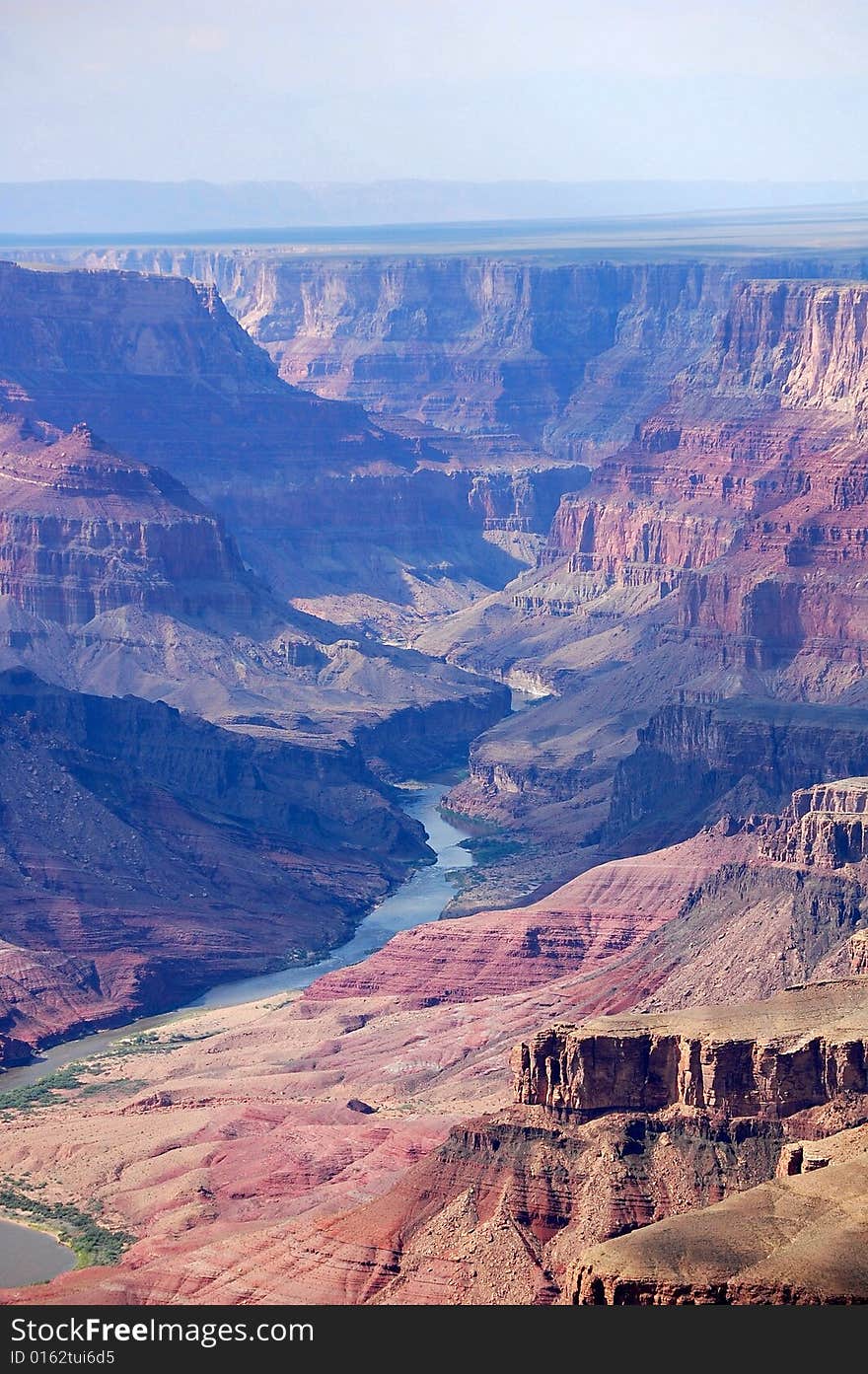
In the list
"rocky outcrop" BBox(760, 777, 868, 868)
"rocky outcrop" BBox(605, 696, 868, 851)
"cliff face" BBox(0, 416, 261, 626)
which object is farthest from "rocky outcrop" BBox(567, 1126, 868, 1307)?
"cliff face" BBox(0, 416, 261, 626)

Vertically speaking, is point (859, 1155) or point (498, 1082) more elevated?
point (859, 1155)

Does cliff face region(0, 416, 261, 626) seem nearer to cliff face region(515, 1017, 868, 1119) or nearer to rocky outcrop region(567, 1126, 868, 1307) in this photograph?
cliff face region(515, 1017, 868, 1119)

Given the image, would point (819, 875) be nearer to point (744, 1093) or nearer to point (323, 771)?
point (744, 1093)

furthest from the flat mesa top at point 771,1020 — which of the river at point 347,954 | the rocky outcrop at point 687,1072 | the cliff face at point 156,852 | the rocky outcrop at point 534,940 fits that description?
the cliff face at point 156,852

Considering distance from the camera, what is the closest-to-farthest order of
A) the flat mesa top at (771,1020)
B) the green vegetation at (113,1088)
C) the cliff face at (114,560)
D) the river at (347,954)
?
the flat mesa top at (771,1020) → the green vegetation at (113,1088) → the river at (347,954) → the cliff face at (114,560)

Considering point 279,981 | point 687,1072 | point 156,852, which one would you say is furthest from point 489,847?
point 687,1072

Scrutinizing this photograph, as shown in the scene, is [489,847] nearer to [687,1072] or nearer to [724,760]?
[724,760]

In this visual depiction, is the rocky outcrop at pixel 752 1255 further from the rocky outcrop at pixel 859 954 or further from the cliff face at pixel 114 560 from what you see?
the cliff face at pixel 114 560

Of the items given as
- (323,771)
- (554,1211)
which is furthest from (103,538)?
(554,1211)
